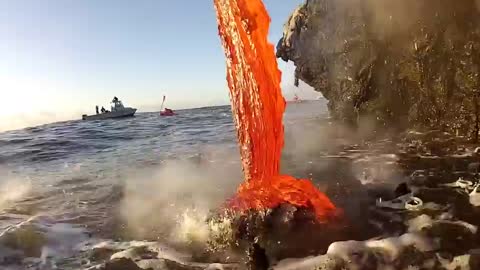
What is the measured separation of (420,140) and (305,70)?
36.4ft

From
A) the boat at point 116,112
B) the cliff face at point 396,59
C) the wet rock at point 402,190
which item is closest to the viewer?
the wet rock at point 402,190

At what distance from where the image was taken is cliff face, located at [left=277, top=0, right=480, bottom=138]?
12711 millimetres

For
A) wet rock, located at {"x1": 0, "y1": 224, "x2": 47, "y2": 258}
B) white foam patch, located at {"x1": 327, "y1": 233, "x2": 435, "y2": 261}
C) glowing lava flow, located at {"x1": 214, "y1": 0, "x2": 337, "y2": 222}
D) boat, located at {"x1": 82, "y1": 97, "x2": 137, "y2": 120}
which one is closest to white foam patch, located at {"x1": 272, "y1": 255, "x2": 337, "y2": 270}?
white foam patch, located at {"x1": 327, "y1": 233, "x2": 435, "y2": 261}

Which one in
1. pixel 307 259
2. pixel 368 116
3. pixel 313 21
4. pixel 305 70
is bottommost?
pixel 307 259

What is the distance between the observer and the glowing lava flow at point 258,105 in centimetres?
707

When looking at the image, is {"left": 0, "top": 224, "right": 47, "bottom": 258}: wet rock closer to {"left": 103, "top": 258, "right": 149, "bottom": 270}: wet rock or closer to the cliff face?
{"left": 103, "top": 258, "right": 149, "bottom": 270}: wet rock

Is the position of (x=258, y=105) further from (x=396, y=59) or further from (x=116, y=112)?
(x=116, y=112)

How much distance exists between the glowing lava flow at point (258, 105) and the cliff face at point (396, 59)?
8.15m

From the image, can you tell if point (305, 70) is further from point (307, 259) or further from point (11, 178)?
point (307, 259)

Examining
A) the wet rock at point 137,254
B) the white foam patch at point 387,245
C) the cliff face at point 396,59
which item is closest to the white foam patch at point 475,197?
the white foam patch at point 387,245

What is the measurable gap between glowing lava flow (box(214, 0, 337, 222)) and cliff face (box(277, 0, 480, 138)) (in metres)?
8.15

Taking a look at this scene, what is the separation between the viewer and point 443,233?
19.9 ft

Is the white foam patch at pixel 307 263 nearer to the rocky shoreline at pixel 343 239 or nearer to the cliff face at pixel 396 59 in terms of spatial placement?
the rocky shoreline at pixel 343 239

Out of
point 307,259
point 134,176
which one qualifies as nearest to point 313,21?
point 134,176
